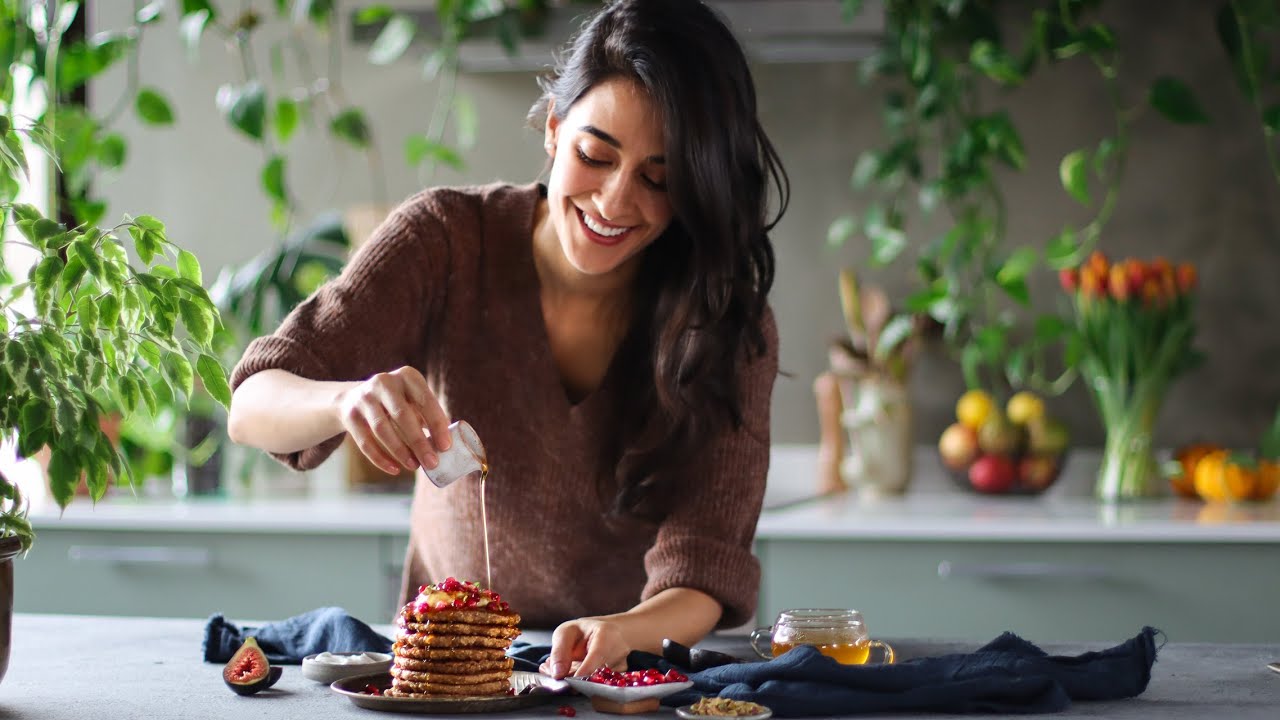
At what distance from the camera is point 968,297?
306cm

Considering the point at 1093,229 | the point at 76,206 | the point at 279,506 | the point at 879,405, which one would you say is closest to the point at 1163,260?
the point at 1093,229

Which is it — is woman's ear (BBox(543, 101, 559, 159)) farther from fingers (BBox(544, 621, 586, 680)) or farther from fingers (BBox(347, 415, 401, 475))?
fingers (BBox(544, 621, 586, 680))

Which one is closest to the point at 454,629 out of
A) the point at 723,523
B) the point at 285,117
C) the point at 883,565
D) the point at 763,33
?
the point at 723,523

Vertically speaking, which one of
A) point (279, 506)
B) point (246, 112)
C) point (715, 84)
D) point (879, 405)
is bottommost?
point (279, 506)

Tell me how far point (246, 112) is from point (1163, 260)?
2.02m

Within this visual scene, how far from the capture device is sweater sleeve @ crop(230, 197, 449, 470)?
1608mm

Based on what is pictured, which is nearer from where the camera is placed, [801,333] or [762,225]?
[762,225]

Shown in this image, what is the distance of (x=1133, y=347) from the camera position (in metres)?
2.88

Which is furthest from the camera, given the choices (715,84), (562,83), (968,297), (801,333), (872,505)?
(801,333)

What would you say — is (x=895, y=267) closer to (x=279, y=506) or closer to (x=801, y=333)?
(x=801, y=333)

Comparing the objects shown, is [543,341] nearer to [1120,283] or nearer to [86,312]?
[86,312]

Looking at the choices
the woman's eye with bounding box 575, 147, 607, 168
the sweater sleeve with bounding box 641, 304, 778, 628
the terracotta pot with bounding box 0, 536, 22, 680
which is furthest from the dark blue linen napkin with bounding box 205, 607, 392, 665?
the woman's eye with bounding box 575, 147, 607, 168

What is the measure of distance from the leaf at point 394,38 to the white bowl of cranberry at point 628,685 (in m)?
1.95

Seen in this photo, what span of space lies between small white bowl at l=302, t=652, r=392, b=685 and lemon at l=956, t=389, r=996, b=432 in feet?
6.37
